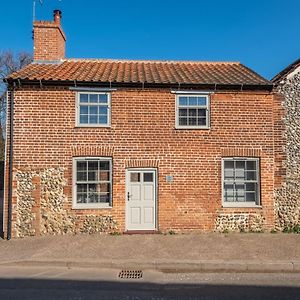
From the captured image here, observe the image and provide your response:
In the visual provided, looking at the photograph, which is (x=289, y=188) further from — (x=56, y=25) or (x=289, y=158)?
(x=56, y=25)

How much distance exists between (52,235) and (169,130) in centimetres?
536

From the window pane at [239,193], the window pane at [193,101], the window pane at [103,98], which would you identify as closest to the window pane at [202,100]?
the window pane at [193,101]

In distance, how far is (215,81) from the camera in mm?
13195

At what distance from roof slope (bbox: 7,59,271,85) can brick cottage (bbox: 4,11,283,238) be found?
0.11 meters

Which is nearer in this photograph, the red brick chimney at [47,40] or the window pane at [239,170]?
the window pane at [239,170]

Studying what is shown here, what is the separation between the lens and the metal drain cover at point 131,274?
8020 mm

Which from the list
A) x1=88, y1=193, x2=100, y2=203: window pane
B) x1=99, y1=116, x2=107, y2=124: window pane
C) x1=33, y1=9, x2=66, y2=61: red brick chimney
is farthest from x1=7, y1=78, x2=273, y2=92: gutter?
x1=88, y1=193, x2=100, y2=203: window pane

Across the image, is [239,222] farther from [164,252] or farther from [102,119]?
[102,119]

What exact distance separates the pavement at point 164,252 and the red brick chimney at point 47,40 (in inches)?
301

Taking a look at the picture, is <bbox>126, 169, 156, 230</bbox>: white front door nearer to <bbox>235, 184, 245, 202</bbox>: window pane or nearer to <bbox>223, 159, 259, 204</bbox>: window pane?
<bbox>223, 159, 259, 204</bbox>: window pane

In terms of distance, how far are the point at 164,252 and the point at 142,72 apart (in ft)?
24.9

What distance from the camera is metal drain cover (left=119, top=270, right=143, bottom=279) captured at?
802 centimetres

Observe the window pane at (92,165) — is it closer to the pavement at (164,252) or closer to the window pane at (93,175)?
the window pane at (93,175)

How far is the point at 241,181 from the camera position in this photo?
43.0 feet
